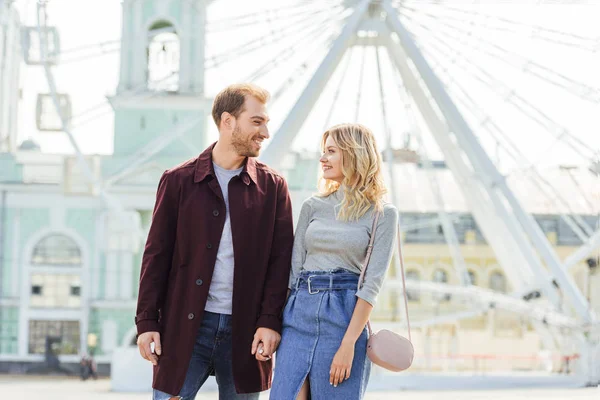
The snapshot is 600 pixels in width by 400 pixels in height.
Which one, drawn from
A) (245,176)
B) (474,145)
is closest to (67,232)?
(474,145)

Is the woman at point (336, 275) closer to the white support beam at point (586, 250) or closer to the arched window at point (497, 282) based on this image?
the white support beam at point (586, 250)

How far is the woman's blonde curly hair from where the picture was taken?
4.45m

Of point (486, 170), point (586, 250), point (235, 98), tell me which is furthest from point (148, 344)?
point (586, 250)

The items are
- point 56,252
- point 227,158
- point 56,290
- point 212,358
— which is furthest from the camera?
point 56,252

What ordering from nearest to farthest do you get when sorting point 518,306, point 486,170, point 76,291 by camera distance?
point 486,170
point 518,306
point 76,291

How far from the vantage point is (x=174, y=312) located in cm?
444

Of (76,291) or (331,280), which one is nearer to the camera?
(331,280)

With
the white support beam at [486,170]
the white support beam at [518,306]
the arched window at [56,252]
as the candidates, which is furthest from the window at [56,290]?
the white support beam at [486,170]

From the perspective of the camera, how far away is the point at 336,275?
174 inches

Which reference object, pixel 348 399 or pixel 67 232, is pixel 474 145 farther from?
pixel 67 232

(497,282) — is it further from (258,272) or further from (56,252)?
(258,272)

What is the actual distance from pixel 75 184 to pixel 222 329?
36.9m

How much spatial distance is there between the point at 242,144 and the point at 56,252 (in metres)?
40.4

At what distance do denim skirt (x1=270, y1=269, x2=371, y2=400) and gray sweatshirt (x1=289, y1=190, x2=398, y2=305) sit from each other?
0.05 meters
